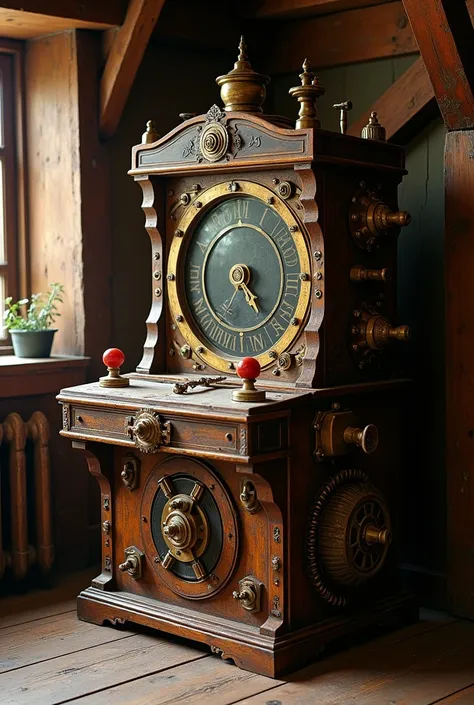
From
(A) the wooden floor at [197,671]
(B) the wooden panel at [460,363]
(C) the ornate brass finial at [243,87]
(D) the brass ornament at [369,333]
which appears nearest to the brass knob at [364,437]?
(D) the brass ornament at [369,333]

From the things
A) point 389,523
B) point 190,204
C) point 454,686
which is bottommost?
point 454,686

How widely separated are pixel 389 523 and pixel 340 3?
2.24 metres

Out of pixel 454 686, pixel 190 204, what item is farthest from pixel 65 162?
pixel 454 686

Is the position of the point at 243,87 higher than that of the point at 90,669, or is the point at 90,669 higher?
the point at 243,87

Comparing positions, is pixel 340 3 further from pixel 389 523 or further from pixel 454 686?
pixel 454 686

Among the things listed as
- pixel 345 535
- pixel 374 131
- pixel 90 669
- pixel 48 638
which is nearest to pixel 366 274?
pixel 374 131

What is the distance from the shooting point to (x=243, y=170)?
3.93 metres

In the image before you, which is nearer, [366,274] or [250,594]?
[250,594]

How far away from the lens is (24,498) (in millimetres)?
4613

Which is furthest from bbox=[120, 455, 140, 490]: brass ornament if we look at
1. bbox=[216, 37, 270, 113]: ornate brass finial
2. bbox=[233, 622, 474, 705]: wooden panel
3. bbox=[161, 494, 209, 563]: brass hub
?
bbox=[216, 37, 270, 113]: ornate brass finial

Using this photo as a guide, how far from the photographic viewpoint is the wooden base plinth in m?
3.65

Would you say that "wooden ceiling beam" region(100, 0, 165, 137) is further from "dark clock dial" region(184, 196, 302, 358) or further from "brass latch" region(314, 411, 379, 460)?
"brass latch" region(314, 411, 379, 460)

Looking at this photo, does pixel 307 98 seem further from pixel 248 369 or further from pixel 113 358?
pixel 113 358

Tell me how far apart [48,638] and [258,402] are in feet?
4.25
